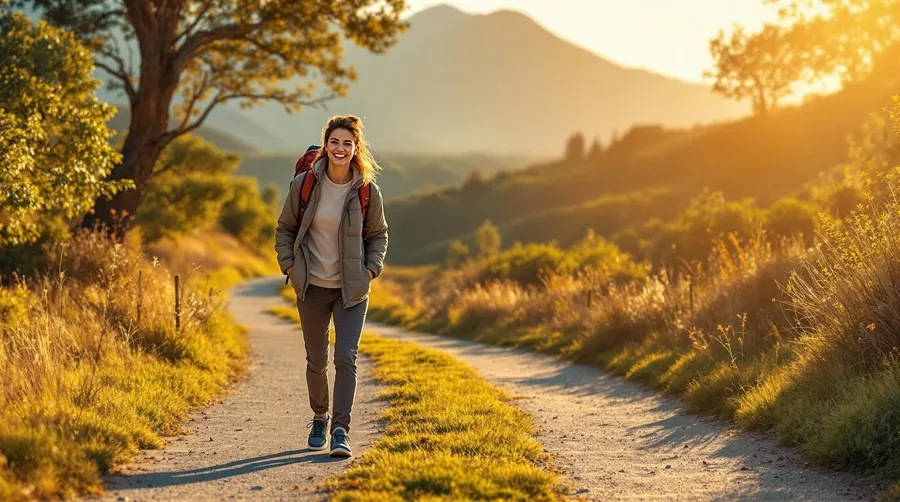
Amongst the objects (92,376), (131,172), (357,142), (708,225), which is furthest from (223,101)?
(357,142)

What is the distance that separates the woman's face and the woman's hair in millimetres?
46

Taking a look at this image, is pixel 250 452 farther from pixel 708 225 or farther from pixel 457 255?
pixel 457 255

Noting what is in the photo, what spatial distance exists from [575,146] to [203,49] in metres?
145

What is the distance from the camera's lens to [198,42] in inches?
712

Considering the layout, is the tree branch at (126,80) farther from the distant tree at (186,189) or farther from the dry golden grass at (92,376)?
the distant tree at (186,189)

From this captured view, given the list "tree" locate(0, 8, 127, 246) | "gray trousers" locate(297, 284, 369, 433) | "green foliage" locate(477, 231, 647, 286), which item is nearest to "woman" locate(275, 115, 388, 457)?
"gray trousers" locate(297, 284, 369, 433)

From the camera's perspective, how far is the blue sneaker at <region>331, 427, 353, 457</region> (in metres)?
6.60

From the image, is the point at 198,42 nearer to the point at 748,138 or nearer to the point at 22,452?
the point at 22,452

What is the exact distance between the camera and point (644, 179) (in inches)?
4579

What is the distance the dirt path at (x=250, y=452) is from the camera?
5574 mm

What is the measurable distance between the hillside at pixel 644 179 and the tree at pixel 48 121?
45.3 m

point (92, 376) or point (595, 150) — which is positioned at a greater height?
point (595, 150)

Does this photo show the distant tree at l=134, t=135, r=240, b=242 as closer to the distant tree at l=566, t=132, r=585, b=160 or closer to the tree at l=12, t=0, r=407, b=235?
the tree at l=12, t=0, r=407, b=235

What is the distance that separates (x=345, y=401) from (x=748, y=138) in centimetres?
9685
